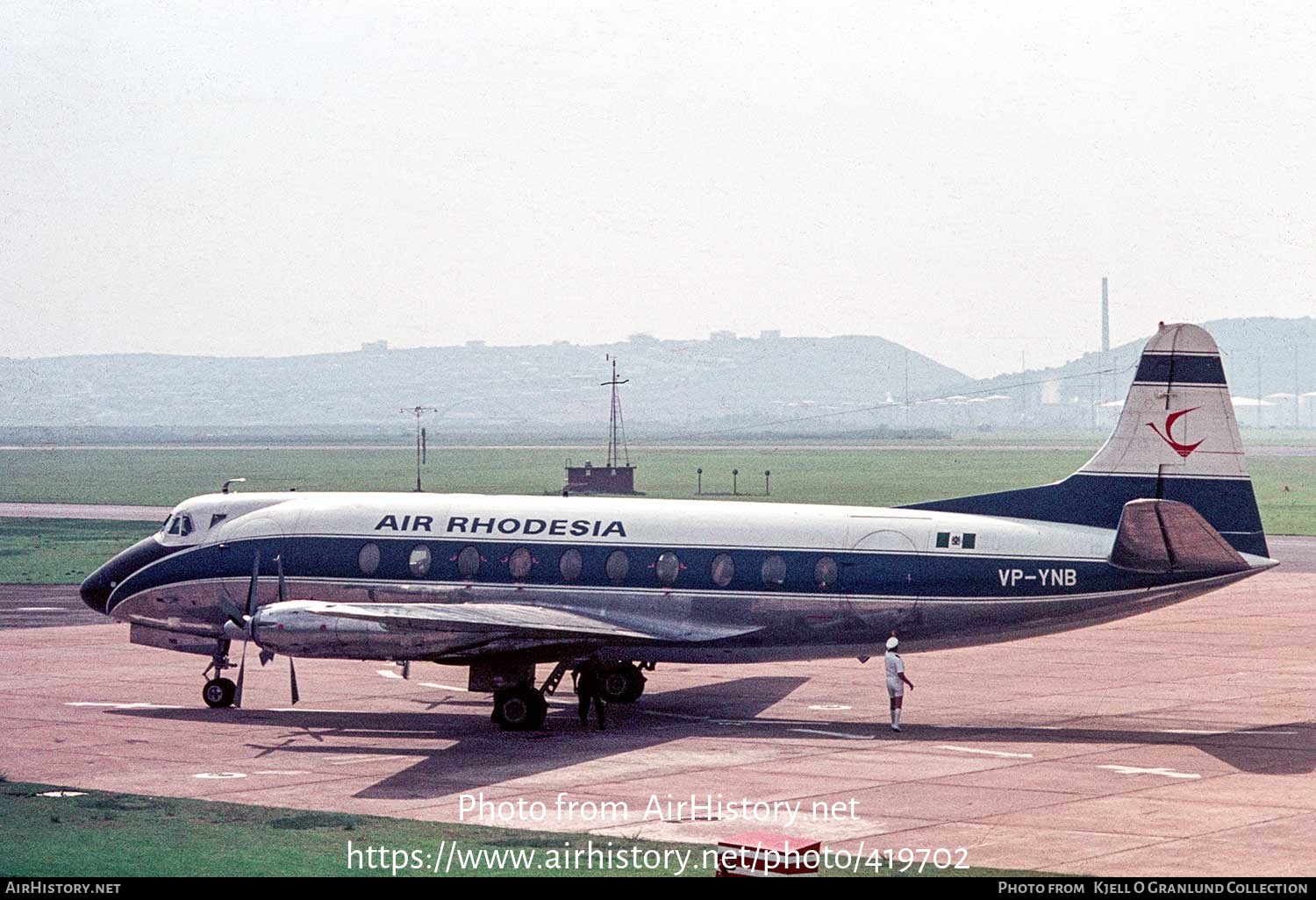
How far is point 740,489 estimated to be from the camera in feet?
420

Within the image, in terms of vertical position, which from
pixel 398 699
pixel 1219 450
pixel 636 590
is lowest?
pixel 398 699

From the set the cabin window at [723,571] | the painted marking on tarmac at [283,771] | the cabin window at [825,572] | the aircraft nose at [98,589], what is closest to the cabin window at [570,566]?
the cabin window at [723,571]

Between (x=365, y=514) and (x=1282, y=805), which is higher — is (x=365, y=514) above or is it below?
above

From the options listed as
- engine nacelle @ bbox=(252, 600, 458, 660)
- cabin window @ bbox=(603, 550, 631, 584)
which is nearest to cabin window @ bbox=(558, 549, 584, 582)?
A: cabin window @ bbox=(603, 550, 631, 584)

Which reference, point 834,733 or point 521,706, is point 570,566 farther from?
point 834,733

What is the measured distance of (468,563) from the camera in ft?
112

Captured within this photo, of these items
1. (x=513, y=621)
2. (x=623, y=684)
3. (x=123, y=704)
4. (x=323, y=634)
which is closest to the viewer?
(x=323, y=634)

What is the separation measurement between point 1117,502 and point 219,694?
18.0m

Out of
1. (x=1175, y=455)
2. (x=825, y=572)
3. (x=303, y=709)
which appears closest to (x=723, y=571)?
(x=825, y=572)

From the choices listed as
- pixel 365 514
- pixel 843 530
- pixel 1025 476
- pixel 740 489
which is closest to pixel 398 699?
pixel 365 514

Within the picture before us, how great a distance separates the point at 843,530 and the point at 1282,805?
35.7 ft

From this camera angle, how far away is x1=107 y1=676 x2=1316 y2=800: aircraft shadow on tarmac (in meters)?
27.9

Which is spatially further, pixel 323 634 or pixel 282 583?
pixel 282 583

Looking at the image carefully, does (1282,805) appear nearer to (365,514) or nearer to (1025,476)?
(365,514)
